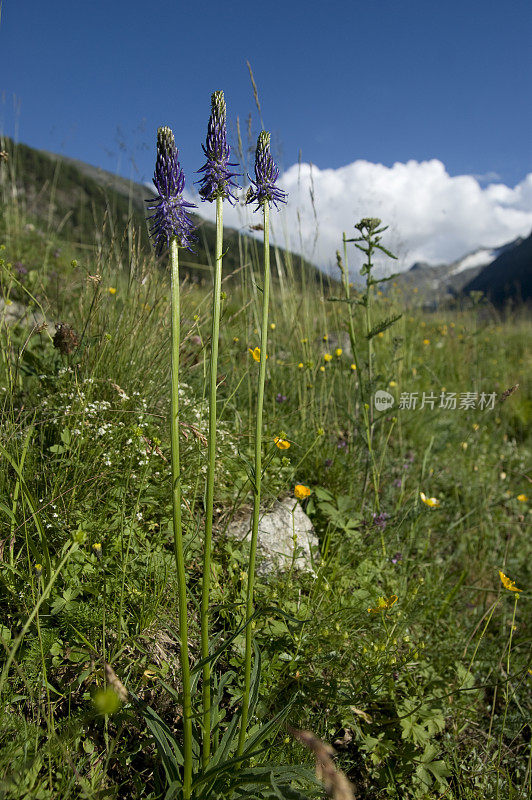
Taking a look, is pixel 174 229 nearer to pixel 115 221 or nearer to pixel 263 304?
pixel 263 304

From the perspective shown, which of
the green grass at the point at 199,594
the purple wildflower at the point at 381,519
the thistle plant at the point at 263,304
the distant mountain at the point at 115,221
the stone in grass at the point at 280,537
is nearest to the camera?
the thistle plant at the point at 263,304

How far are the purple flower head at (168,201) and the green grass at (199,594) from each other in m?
0.54

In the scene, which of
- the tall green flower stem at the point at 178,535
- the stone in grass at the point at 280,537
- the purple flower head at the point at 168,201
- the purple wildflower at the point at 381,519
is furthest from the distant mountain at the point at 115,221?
the purple wildflower at the point at 381,519

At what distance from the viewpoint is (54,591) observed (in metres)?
1.40

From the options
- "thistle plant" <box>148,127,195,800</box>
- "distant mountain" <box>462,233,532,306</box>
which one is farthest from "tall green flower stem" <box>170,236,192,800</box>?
"distant mountain" <box>462,233,532,306</box>

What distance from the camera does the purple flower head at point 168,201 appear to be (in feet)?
3.09

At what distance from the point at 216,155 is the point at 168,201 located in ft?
0.51

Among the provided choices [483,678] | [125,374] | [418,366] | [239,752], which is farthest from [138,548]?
[418,366]

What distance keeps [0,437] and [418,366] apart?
3.81 meters

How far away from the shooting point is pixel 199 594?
5.38 feet

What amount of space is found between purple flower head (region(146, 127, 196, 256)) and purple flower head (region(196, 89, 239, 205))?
0.06 metres

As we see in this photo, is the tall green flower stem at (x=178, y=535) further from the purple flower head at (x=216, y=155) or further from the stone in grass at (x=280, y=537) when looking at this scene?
the stone in grass at (x=280, y=537)

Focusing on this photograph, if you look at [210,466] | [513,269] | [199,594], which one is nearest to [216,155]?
[210,466]

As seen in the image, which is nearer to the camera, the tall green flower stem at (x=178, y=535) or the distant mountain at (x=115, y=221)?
the tall green flower stem at (x=178, y=535)
